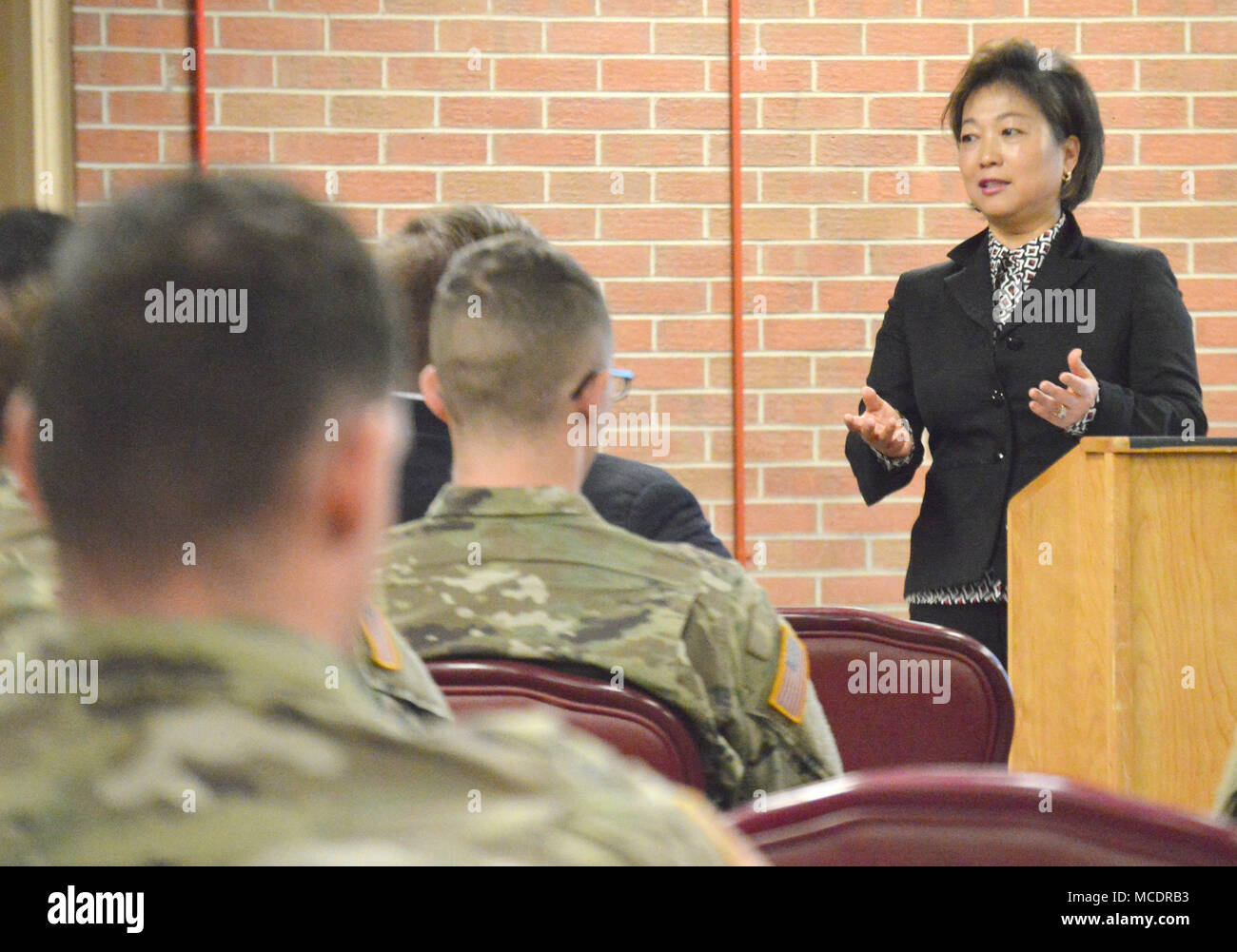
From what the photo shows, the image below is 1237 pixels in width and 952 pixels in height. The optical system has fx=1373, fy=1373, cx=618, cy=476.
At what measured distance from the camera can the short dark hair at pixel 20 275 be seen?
1370 mm

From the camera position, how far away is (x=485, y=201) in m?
3.65

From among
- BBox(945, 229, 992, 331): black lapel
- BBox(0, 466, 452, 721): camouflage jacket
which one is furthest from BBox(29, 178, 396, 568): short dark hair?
BBox(945, 229, 992, 331): black lapel

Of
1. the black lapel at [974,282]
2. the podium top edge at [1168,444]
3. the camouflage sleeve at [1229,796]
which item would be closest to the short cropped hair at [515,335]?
the camouflage sleeve at [1229,796]

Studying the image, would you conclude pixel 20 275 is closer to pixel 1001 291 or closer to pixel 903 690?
pixel 903 690

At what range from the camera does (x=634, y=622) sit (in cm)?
124

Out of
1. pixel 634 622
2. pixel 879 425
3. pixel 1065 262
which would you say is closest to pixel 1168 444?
pixel 879 425

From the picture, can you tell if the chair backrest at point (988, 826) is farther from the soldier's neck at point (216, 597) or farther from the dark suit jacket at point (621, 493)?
the dark suit jacket at point (621, 493)

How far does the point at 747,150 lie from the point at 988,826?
10.4 feet

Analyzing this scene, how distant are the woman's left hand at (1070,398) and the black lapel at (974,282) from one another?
1.15 feet

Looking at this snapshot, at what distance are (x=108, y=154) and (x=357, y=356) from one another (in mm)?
3309

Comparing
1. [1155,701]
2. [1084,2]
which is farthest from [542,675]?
[1084,2]

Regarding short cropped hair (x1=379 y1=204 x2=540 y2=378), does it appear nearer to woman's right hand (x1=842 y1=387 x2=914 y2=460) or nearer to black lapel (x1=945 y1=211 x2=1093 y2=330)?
woman's right hand (x1=842 y1=387 x2=914 y2=460)

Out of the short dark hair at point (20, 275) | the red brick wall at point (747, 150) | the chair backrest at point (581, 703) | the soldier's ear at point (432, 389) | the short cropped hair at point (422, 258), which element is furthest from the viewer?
the red brick wall at point (747, 150)
